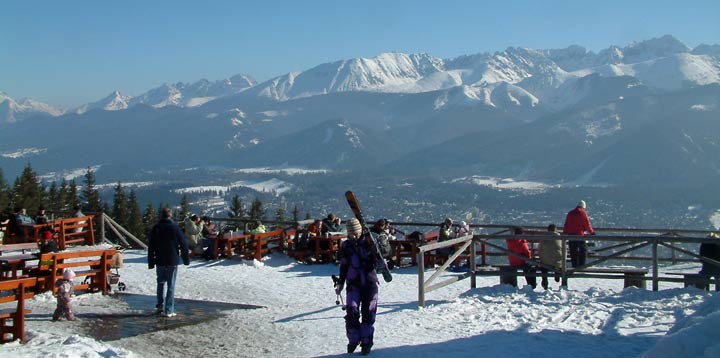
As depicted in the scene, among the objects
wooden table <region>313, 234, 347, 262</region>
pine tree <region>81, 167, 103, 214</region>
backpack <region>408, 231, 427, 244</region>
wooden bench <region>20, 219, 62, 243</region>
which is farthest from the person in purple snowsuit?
pine tree <region>81, 167, 103, 214</region>

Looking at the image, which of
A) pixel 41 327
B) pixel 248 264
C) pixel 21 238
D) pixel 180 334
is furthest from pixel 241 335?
pixel 21 238

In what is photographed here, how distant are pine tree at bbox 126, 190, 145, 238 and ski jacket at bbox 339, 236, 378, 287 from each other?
6708 cm

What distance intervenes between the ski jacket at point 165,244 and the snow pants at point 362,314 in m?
3.88

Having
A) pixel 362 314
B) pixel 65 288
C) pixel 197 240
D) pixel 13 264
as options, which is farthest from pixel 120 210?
pixel 362 314

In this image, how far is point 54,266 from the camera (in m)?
12.5

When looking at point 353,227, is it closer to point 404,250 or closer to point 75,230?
point 404,250

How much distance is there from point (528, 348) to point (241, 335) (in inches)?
171

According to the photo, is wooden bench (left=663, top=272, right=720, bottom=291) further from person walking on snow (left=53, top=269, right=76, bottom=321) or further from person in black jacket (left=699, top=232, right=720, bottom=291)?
person walking on snow (left=53, top=269, right=76, bottom=321)

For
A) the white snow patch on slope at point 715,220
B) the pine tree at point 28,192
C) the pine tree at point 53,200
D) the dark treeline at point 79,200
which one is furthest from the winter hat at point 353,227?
the white snow patch on slope at point 715,220

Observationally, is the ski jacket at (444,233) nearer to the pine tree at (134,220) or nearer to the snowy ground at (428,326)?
the snowy ground at (428,326)

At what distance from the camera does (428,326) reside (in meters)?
10.7

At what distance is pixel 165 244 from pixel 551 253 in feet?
26.0

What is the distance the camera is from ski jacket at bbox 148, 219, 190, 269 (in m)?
11.5

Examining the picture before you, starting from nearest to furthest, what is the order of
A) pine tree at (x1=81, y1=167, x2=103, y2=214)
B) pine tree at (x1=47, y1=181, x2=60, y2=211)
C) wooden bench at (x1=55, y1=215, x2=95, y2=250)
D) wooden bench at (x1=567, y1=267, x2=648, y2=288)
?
wooden bench at (x1=567, y1=267, x2=648, y2=288) < wooden bench at (x1=55, y1=215, x2=95, y2=250) < pine tree at (x1=47, y1=181, x2=60, y2=211) < pine tree at (x1=81, y1=167, x2=103, y2=214)
